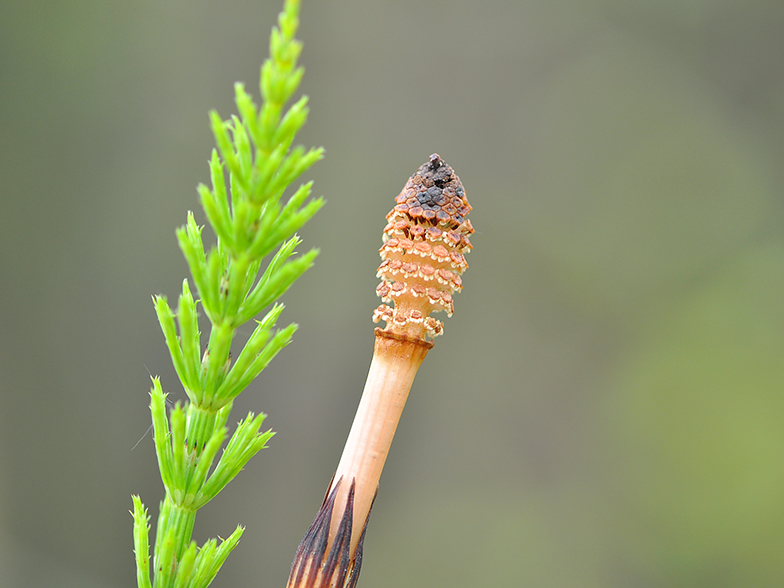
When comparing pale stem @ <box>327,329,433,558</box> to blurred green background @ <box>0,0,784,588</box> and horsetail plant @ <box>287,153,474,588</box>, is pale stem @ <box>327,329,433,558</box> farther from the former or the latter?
blurred green background @ <box>0,0,784,588</box>

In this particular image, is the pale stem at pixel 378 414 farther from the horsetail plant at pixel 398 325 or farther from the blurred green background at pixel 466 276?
the blurred green background at pixel 466 276

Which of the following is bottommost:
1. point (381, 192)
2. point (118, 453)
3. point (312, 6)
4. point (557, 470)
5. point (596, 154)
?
point (118, 453)

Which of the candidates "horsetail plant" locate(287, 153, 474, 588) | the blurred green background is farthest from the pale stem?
the blurred green background

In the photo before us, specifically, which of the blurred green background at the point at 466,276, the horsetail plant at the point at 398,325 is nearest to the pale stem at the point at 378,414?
the horsetail plant at the point at 398,325

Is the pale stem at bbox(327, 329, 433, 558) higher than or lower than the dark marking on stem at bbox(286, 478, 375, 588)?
higher

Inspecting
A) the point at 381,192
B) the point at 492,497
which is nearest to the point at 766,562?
the point at 492,497

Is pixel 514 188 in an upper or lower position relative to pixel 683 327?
upper

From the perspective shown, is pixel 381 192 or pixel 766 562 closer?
pixel 766 562

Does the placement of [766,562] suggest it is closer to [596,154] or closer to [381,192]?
[596,154]
